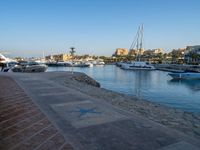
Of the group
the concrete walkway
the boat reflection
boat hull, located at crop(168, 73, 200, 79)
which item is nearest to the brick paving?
the concrete walkway

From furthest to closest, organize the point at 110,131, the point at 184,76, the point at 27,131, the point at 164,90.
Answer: the point at 184,76 < the point at 164,90 < the point at 110,131 < the point at 27,131

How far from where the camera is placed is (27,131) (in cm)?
486

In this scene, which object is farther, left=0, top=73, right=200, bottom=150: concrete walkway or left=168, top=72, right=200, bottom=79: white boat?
left=168, top=72, right=200, bottom=79: white boat

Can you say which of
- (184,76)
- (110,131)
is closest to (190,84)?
→ (184,76)

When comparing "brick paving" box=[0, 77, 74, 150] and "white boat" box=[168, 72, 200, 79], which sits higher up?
"brick paving" box=[0, 77, 74, 150]

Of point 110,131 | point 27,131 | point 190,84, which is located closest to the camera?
point 27,131

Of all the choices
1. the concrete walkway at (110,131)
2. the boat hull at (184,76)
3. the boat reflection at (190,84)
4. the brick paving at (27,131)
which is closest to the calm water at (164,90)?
the boat reflection at (190,84)

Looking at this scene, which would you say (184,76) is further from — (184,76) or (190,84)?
(190,84)

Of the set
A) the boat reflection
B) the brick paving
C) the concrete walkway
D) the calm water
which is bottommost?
the boat reflection

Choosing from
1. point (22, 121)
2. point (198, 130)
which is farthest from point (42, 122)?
point (198, 130)

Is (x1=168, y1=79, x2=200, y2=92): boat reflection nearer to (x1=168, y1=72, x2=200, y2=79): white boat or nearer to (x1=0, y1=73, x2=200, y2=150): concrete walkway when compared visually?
(x1=168, y1=72, x2=200, y2=79): white boat

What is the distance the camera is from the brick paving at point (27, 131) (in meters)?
4.12

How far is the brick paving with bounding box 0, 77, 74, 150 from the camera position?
4125 mm

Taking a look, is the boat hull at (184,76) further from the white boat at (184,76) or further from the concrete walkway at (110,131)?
the concrete walkway at (110,131)
